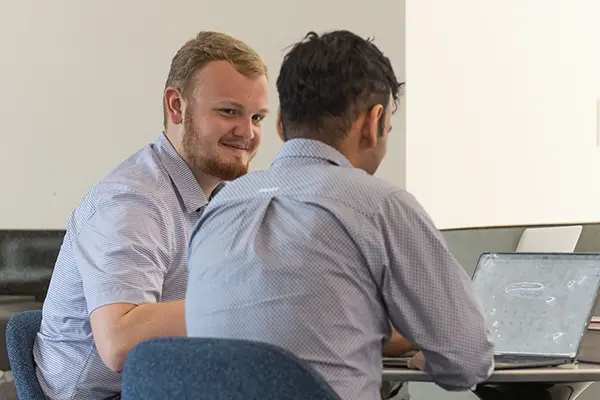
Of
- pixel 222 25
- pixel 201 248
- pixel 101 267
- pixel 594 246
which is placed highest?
pixel 222 25

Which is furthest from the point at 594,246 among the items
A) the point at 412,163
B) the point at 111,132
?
the point at 111,132

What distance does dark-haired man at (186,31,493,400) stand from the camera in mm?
1468

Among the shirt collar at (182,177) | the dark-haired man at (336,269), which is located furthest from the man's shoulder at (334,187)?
the shirt collar at (182,177)

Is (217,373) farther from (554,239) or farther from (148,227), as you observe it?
(554,239)

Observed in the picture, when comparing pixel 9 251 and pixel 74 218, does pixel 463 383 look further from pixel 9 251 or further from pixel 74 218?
pixel 9 251

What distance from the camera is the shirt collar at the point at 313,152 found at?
5.25 feet

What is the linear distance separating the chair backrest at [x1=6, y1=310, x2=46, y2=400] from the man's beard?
1.74ft

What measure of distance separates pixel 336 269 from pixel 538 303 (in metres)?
0.66

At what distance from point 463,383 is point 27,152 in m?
2.58

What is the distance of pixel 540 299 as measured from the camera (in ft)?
6.44

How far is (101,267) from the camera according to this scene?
6.61 feet

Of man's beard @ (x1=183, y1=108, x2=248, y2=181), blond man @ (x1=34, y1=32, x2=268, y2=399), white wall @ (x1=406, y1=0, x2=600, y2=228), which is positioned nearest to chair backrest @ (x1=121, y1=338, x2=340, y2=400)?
blond man @ (x1=34, y1=32, x2=268, y2=399)

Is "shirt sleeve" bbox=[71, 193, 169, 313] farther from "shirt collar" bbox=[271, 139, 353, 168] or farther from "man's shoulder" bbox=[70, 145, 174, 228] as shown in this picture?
"shirt collar" bbox=[271, 139, 353, 168]

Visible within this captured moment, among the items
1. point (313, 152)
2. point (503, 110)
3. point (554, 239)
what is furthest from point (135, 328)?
point (503, 110)
